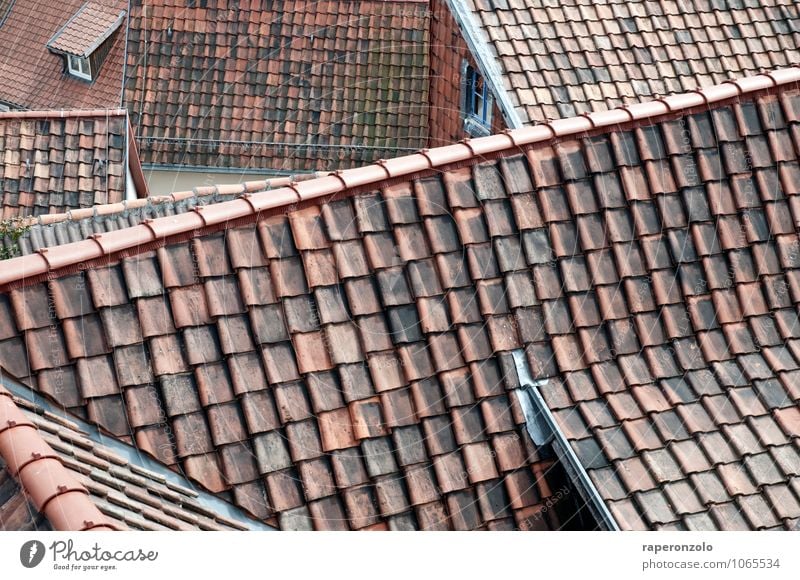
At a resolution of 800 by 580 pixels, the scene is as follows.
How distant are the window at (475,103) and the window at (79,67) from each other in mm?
10516

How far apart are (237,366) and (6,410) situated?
133 centimetres

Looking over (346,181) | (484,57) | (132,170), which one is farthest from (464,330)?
(132,170)

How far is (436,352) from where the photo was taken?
20.4 ft

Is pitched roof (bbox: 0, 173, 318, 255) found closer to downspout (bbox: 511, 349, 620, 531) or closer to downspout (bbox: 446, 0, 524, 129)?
downspout (bbox: 446, 0, 524, 129)

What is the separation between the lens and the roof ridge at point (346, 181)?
5.74m

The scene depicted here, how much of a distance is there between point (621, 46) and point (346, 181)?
5.22 meters

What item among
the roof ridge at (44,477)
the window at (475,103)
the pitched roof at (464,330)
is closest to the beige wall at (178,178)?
the window at (475,103)

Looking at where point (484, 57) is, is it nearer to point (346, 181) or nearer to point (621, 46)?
point (621, 46)

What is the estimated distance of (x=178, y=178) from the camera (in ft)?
56.5

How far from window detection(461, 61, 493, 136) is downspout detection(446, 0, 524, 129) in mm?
419

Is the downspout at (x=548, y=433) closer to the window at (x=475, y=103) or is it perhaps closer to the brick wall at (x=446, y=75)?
the brick wall at (x=446, y=75)

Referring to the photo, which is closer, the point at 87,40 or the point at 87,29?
the point at 87,40

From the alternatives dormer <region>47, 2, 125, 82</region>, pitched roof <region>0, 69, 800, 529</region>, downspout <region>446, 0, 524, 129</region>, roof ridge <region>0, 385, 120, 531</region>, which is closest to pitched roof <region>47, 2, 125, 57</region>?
dormer <region>47, 2, 125, 82</region>
